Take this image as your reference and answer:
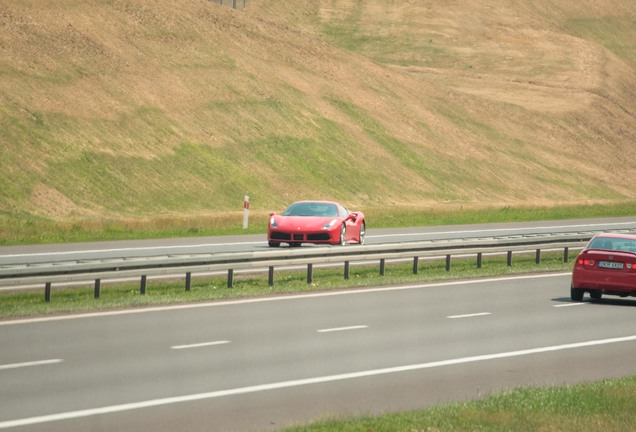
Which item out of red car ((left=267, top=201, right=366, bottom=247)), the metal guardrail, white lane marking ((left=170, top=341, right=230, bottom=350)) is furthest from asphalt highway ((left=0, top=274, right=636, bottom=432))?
red car ((left=267, top=201, right=366, bottom=247))

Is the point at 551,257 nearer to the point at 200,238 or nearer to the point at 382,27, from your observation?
the point at 200,238

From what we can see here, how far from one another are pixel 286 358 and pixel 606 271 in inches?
363

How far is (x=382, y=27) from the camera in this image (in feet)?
391

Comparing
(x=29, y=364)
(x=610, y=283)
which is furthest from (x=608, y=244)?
(x=29, y=364)

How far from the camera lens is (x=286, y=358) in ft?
48.7

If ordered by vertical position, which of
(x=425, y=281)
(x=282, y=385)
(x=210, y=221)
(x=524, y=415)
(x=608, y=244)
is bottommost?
(x=210, y=221)

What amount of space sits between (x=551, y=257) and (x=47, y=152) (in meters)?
28.1

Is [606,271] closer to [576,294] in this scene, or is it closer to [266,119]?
[576,294]

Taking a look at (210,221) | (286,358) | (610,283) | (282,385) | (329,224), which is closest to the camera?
(282,385)

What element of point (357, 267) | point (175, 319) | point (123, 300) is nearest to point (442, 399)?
point (175, 319)

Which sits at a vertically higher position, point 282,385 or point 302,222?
point 302,222

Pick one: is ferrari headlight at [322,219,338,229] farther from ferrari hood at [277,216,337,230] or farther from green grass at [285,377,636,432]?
green grass at [285,377,636,432]

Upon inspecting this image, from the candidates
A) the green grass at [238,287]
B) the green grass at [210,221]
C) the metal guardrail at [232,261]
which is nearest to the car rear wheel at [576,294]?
the green grass at [238,287]

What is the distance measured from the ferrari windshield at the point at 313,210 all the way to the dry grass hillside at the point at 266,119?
1206 centimetres
